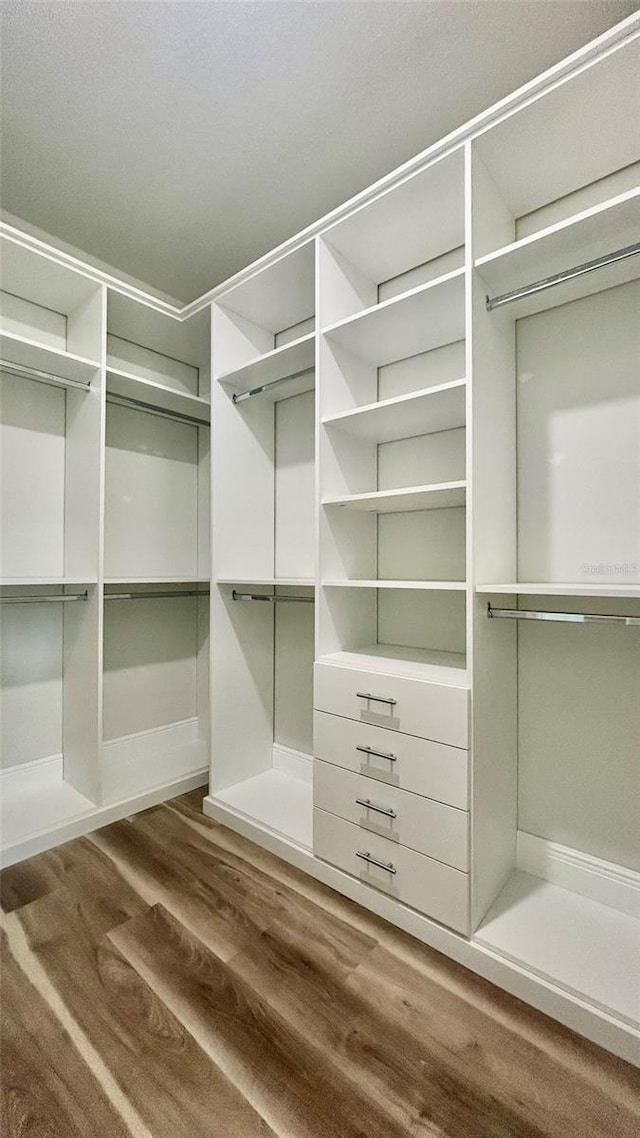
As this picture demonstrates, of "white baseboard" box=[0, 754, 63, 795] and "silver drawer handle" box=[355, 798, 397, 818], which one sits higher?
"silver drawer handle" box=[355, 798, 397, 818]

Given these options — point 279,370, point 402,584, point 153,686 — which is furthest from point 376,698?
point 153,686

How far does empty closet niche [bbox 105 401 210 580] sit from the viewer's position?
2609mm

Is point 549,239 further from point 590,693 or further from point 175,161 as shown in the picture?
point 175,161

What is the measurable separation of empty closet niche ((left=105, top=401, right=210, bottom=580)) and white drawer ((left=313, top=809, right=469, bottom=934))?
4.51 ft

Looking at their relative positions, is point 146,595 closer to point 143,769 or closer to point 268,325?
point 143,769

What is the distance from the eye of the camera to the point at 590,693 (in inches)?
63.7

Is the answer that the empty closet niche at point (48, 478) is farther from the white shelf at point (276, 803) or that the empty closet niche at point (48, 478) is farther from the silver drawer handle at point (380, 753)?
the silver drawer handle at point (380, 753)

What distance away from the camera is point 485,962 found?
1.36 meters

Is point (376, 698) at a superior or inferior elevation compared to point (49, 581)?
inferior

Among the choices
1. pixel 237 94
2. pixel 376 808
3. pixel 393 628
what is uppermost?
pixel 237 94

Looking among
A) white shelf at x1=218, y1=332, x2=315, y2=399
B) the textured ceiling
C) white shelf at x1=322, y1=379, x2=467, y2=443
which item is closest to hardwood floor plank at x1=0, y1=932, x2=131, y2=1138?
white shelf at x1=322, y1=379, x2=467, y2=443

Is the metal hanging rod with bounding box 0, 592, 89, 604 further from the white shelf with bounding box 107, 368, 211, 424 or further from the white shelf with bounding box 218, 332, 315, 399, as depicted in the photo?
the white shelf with bounding box 218, 332, 315, 399

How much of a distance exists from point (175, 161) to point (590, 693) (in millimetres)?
2612

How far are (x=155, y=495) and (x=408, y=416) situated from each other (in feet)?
5.41
